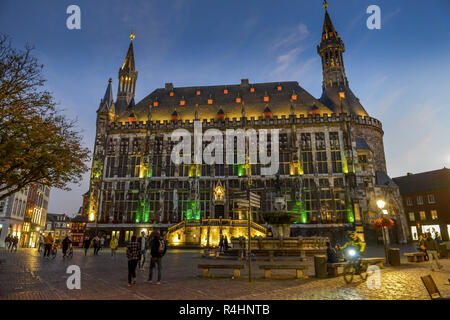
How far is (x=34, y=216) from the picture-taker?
5225cm

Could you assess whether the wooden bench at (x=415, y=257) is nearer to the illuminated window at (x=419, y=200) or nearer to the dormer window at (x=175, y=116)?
the dormer window at (x=175, y=116)

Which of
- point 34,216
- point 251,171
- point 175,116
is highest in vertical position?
point 175,116

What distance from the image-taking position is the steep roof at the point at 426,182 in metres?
44.4

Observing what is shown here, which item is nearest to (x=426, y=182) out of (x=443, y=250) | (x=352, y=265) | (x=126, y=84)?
(x=443, y=250)

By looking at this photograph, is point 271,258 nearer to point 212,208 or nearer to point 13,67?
point 13,67

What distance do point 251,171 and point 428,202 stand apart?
32079mm

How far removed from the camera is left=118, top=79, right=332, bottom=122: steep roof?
42125 mm

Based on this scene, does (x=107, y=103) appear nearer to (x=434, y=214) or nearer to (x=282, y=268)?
(x=282, y=268)

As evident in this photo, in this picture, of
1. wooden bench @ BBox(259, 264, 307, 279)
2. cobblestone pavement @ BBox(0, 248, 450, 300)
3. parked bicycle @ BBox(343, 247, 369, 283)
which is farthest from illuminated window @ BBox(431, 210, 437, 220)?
wooden bench @ BBox(259, 264, 307, 279)

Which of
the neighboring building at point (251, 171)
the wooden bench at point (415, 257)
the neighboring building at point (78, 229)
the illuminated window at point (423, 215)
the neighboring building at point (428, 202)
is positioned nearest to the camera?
the wooden bench at point (415, 257)

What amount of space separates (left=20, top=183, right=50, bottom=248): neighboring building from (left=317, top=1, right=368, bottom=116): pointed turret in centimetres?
4795

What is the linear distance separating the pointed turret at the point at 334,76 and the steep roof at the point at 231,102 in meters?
3.38

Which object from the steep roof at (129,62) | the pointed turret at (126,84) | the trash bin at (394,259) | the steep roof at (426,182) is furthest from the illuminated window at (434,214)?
the steep roof at (129,62)
